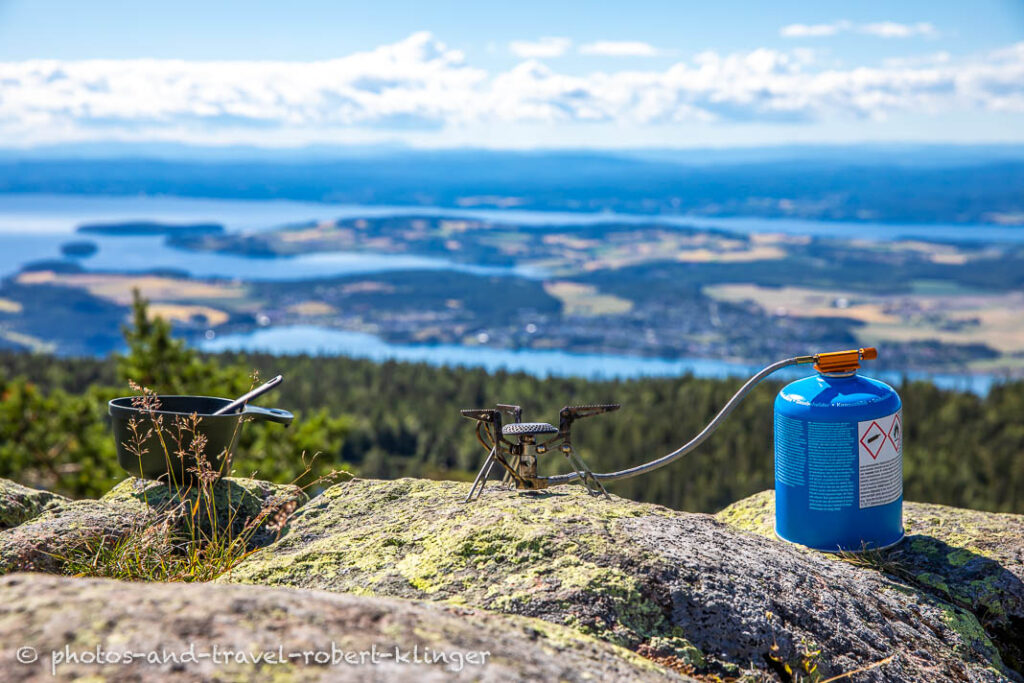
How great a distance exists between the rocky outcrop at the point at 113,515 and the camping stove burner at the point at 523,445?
1001 millimetres

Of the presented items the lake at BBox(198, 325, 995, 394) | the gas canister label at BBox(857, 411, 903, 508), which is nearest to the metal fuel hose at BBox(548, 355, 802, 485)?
the gas canister label at BBox(857, 411, 903, 508)

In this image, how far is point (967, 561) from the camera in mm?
4520

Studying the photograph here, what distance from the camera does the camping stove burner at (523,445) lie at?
4.20m

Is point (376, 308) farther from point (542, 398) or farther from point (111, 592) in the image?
point (111, 592)

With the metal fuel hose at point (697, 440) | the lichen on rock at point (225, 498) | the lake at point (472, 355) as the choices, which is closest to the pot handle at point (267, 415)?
the lichen on rock at point (225, 498)

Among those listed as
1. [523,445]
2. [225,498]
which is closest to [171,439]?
[225,498]

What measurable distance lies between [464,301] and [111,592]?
195 m

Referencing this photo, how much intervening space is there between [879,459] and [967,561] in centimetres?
73

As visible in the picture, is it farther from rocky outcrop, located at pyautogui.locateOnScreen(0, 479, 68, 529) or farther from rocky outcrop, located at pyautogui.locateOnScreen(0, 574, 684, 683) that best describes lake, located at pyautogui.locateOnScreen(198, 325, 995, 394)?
rocky outcrop, located at pyautogui.locateOnScreen(0, 574, 684, 683)

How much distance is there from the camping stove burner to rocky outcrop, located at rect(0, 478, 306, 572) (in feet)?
3.28

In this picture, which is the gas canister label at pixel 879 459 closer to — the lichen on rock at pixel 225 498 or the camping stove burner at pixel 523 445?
the camping stove burner at pixel 523 445

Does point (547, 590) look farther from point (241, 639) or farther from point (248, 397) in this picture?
point (248, 397)

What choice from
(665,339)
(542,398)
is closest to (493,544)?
(542,398)

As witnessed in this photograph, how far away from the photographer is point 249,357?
284ft
